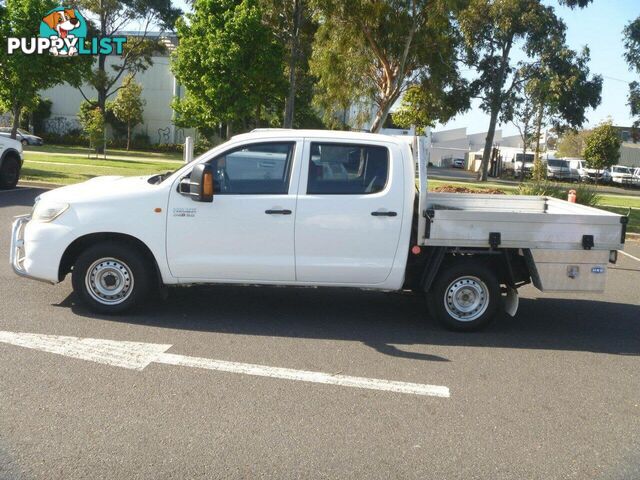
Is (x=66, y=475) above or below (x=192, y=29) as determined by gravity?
below

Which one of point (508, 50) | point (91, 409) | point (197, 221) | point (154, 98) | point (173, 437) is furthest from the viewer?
point (154, 98)

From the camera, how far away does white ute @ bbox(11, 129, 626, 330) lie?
6438 millimetres

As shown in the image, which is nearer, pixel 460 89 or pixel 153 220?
pixel 153 220

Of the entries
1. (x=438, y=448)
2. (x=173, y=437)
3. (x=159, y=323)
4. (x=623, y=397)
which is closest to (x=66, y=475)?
(x=173, y=437)

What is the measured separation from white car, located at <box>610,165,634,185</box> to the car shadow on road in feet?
142

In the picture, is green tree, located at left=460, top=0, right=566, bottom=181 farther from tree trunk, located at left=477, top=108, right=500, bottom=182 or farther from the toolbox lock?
the toolbox lock

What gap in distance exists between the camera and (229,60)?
30.1 meters

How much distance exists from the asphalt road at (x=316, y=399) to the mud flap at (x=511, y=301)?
24 cm

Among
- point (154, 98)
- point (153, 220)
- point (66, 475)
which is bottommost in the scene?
point (66, 475)

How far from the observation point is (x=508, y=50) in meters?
38.5

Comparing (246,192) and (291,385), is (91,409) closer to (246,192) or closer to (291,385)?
(291,385)

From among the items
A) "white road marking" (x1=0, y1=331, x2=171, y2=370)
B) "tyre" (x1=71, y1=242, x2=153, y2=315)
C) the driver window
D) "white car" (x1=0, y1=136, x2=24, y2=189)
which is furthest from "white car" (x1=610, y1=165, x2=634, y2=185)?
"white road marking" (x1=0, y1=331, x2=171, y2=370)

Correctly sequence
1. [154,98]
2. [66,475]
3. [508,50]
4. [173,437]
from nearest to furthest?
[66,475] → [173,437] → [508,50] → [154,98]

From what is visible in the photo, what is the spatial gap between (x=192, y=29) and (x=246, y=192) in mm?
27068
